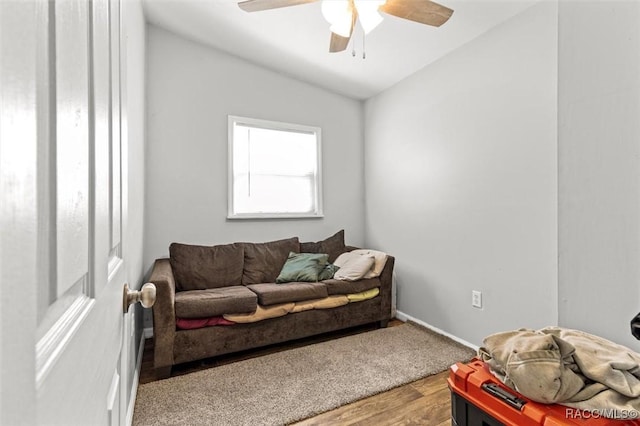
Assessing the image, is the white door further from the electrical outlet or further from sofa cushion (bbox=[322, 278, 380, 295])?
the electrical outlet

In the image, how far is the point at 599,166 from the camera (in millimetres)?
1152

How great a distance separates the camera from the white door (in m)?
0.22

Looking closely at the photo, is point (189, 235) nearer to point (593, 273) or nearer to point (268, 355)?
point (268, 355)

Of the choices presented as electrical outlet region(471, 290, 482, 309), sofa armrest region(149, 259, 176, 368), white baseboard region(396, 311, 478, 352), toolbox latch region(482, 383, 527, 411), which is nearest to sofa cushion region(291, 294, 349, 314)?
white baseboard region(396, 311, 478, 352)

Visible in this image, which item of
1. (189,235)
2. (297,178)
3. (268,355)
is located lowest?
(268,355)

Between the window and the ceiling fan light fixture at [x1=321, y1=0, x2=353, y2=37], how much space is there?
1775 millimetres

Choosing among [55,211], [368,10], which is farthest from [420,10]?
[55,211]

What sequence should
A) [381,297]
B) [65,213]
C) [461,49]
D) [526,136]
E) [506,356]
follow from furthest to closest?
[381,297] < [461,49] < [526,136] < [506,356] < [65,213]

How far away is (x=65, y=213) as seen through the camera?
337mm

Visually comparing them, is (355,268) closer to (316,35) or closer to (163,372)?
(163,372)

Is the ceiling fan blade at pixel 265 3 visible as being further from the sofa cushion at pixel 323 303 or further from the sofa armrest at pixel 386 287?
the sofa armrest at pixel 386 287

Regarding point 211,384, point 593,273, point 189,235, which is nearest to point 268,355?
point 211,384

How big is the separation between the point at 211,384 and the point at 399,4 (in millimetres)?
2564

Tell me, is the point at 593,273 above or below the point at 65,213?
below
